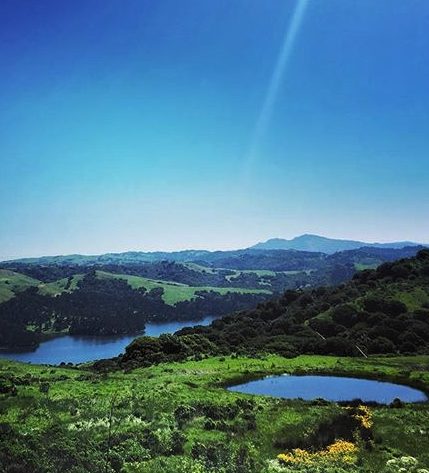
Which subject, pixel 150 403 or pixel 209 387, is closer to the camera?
pixel 150 403

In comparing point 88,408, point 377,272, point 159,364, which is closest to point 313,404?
point 88,408

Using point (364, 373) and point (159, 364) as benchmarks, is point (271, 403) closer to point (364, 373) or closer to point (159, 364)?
point (364, 373)

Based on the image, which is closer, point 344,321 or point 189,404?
point 189,404

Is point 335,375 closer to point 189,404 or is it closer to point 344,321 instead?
point 189,404

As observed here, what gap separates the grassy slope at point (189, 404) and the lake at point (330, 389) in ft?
8.85

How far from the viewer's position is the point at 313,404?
145ft

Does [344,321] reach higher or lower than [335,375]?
higher

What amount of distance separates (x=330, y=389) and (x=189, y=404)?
794 inches

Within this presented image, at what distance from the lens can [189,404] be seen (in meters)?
41.8

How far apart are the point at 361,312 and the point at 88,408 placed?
76982mm

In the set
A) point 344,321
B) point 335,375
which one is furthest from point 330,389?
point 344,321

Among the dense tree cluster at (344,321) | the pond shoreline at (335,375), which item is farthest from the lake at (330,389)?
the dense tree cluster at (344,321)

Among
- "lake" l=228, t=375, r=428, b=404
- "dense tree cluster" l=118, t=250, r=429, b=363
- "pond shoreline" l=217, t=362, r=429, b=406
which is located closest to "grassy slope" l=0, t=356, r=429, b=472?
"pond shoreline" l=217, t=362, r=429, b=406

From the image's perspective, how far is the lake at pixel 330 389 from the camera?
165 feet
